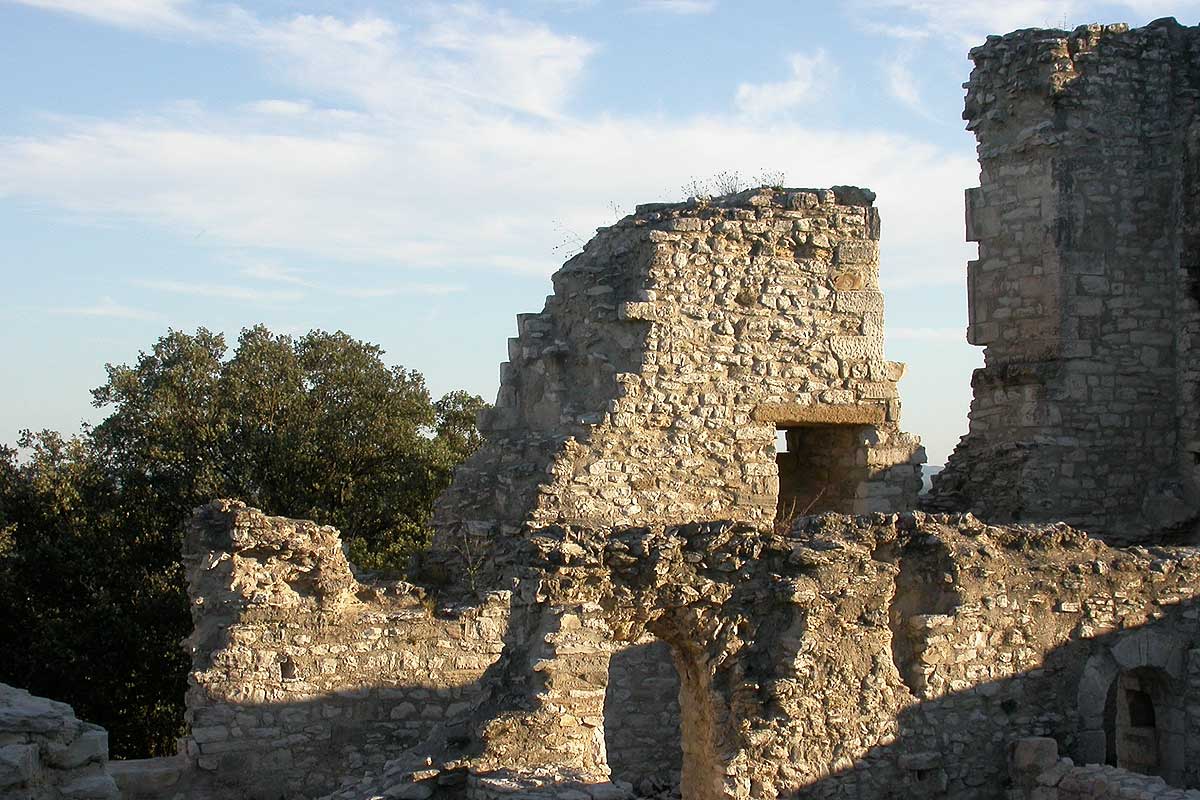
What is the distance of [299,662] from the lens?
33.7 feet

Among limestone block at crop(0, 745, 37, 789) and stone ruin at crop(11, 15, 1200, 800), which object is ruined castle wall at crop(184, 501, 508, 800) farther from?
limestone block at crop(0, 745, 37, 789)

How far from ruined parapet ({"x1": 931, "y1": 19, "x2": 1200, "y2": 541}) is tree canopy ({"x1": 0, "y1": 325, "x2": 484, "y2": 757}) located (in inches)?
292

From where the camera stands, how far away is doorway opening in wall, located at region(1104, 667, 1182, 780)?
9.86 m

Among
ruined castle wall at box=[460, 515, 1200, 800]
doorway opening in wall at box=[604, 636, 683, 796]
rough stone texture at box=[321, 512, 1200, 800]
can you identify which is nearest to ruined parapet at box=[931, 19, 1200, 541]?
ruined castle wall at box=[460, 515, 1200, 800]

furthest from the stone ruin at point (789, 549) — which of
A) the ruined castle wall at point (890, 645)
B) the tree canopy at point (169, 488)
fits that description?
the tree canopy at point (169, 488)

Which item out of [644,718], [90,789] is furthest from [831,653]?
[90,789]

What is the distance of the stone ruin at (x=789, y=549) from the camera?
8273 mm

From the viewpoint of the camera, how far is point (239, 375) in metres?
19.6

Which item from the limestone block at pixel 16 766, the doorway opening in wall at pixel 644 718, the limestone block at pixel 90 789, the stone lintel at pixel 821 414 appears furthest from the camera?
the stone lintel at pixel 821 414

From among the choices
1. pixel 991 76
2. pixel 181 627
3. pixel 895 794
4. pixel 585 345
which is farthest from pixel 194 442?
pixel 895 794

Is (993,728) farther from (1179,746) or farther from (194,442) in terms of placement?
(194,442)

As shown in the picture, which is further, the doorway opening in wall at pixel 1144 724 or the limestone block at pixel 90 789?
the doorway opening in wall at pixel 1144 724

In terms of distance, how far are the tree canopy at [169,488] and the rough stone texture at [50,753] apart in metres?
8.55

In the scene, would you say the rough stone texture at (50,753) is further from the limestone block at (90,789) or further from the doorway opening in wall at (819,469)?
the doorway opening in wall at (819,469)
